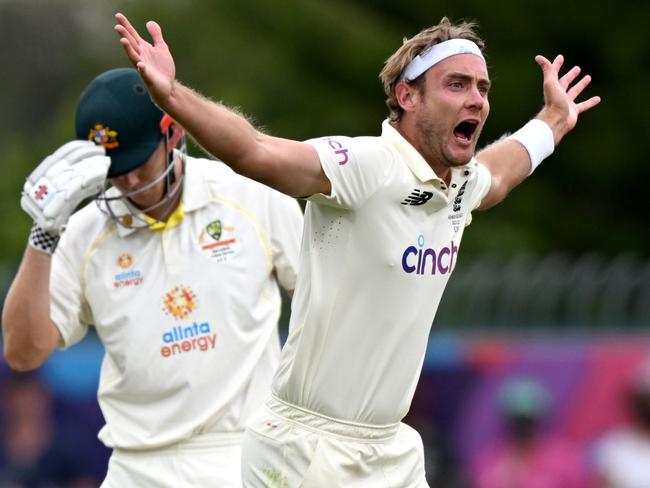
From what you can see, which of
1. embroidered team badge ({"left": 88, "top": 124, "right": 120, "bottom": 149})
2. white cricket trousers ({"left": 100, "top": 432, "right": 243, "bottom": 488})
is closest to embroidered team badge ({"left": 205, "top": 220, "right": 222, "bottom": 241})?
embroidered team badge ({"left": 88, "top": 124, "right": 120, "bottom": 149})

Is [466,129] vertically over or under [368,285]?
over

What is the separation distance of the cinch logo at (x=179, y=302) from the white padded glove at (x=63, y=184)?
1.78ft

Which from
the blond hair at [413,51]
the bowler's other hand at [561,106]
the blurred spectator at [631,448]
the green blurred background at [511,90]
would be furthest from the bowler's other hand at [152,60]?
the green blurred background at [511,90]

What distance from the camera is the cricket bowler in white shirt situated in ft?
17.4

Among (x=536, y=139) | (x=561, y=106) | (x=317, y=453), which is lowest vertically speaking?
(x=317, y=453)

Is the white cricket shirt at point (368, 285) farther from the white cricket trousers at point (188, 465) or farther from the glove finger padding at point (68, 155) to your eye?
the glove finger padding at point (68, 155)

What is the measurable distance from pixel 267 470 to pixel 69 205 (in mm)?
1411

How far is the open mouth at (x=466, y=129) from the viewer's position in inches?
217

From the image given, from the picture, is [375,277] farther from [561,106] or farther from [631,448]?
[631,448]

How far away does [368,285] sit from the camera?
17.6ft

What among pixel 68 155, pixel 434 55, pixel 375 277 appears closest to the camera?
pixel 375 277

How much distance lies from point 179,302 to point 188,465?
68 centimetres

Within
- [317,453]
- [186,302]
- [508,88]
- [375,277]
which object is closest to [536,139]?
[375,277]

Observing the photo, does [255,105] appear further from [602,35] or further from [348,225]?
[348,225]
